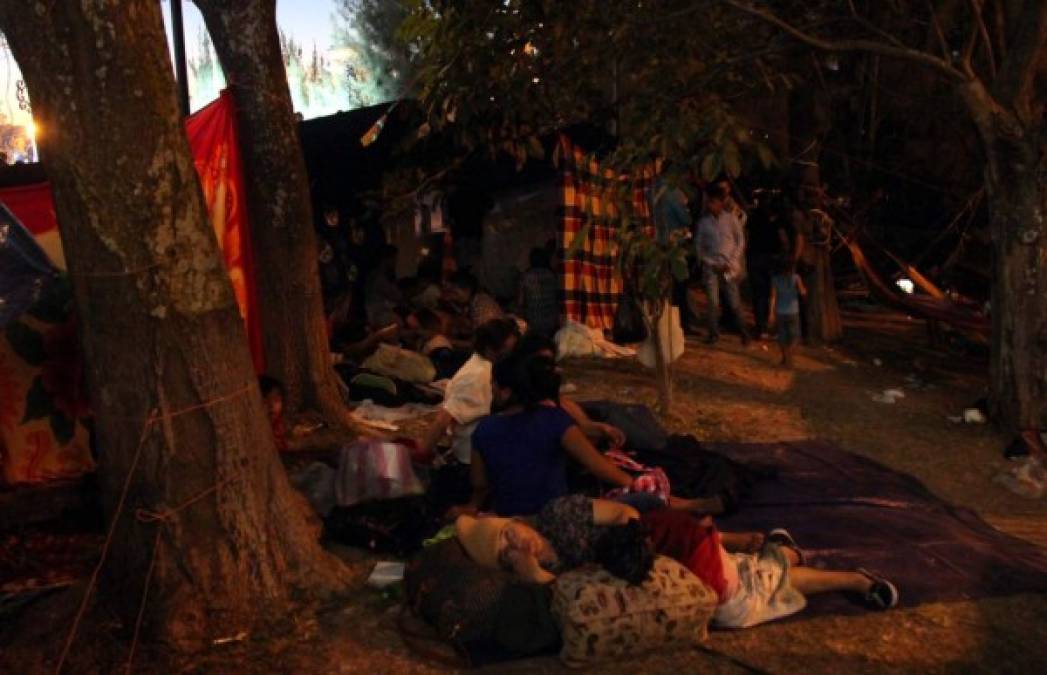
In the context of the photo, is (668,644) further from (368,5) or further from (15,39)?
(368,5)

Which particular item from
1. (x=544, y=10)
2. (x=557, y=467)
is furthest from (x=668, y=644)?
(x=544, y=10)

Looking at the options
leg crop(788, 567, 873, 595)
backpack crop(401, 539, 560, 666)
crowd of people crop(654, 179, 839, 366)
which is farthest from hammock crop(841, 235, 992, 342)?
backpack crop(401, 539, 560, 666)

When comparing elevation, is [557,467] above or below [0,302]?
below

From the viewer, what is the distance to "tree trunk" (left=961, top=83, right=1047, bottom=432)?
7.77 m

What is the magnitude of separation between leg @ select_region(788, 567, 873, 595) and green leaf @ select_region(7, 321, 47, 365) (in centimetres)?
405

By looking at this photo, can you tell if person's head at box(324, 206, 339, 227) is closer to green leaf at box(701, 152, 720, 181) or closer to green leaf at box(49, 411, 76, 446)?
green leaf at box(49, 411, 76, 446)

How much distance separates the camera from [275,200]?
691 cm

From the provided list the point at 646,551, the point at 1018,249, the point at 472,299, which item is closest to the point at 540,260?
the point at 472,299

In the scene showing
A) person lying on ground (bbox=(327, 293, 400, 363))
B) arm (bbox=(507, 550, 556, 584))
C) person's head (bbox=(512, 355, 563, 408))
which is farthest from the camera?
person lying on ground (bbox=(327, 293, 400, 363))

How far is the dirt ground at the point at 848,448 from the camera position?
4.20 m

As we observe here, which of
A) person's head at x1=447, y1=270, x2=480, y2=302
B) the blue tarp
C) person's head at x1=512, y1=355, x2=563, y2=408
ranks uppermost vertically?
the blue tarp

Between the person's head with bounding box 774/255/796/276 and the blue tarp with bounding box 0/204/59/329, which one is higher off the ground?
the blue tarp with bounding box 0/204/59/329

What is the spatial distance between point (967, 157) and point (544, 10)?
29.2 ft

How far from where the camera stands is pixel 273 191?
22.6ft
